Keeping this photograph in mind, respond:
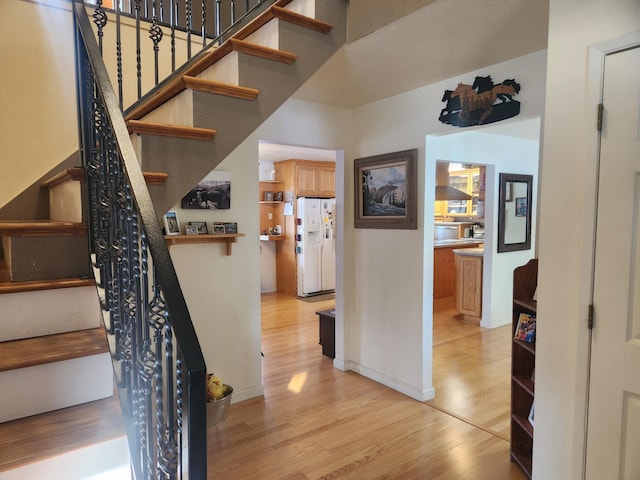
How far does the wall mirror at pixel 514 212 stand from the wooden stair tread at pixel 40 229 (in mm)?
4730

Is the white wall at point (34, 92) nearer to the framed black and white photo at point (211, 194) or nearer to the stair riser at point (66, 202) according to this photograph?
the stair riser at point (66, 202)

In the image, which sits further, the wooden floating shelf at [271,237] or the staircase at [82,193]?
the wooden floating shelf at [271,237]

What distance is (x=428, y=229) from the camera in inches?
131

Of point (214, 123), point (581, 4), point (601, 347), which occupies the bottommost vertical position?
point (601, 347)

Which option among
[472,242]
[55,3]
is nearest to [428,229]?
[55,3]

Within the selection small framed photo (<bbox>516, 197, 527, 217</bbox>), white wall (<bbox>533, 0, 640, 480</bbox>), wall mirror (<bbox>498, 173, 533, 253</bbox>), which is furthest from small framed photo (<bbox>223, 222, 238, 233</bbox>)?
small framed photo (<bbox>516, 197, 527, 217</bbox>)

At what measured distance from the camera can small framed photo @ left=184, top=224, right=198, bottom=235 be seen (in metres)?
3.05

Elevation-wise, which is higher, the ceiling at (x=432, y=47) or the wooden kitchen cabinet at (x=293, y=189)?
the ceiling at (x=432, y=47)

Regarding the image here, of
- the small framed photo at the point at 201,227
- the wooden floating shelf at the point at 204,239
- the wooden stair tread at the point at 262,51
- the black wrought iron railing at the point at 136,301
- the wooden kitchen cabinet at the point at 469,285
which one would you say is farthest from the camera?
the wooden kitchen cabinet at the point at 469,285

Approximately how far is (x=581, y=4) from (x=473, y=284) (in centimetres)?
430

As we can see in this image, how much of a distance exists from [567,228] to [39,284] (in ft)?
6.89

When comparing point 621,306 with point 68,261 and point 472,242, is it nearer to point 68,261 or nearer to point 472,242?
point 68,261

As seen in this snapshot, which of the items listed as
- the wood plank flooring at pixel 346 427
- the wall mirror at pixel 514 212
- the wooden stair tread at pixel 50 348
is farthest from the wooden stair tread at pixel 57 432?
the wall mirror at pixel 514 212

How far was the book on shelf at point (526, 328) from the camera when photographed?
244 cm
